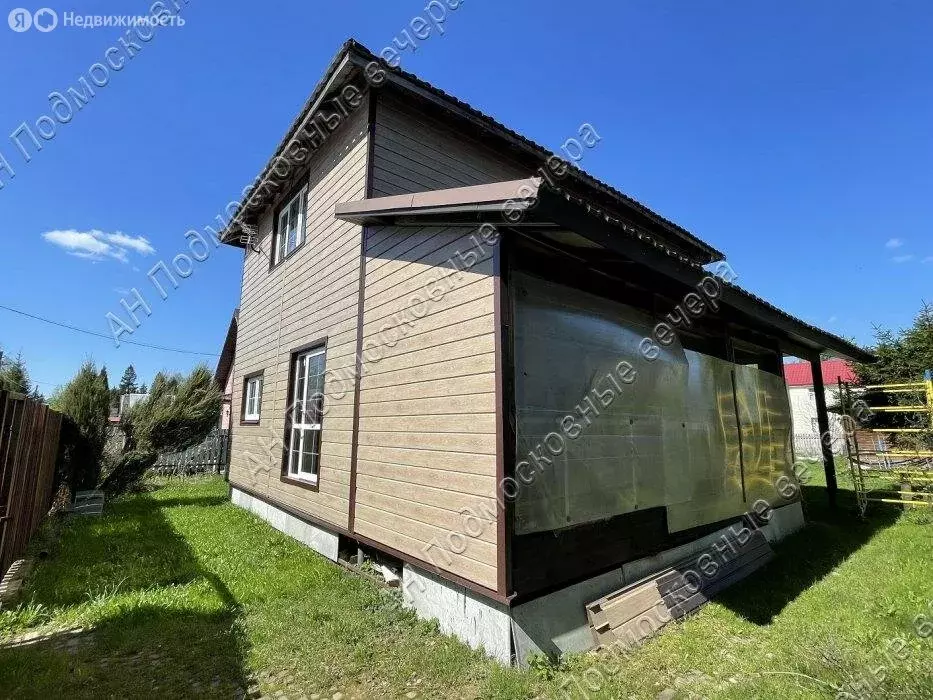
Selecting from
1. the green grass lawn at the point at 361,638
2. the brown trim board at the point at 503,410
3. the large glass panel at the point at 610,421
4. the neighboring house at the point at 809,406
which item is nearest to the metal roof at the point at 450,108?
the brown trim board at the point at 503,410

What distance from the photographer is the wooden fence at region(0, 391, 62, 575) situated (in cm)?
425

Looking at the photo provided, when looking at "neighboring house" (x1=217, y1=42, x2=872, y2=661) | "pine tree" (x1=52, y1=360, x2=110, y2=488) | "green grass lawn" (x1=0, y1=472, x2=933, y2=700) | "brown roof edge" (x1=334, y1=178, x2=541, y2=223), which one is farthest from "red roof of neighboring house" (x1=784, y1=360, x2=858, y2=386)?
"pine tree" (x1=52, y1=360, x2=110, y2=488)

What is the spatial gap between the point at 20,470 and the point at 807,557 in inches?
379

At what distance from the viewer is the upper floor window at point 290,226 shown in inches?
299

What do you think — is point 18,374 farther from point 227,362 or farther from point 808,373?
point 808,373

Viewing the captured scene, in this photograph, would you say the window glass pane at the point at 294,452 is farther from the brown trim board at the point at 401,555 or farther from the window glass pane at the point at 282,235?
the window glass pane at the point at 282,235

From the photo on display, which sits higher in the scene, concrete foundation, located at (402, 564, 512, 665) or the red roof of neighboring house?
the red roof of neighboring house

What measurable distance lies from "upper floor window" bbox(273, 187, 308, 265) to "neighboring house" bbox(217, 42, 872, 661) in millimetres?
170

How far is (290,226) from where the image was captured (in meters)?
8.20

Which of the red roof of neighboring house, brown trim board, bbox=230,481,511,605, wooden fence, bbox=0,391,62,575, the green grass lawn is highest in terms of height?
the red roof of neighboring house

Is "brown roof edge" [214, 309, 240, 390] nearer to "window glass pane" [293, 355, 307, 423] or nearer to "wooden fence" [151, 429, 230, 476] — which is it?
"wooden fence" [151, 429, 230, 476]

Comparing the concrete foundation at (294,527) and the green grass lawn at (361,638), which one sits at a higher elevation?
the concrete foundation at (294,527)

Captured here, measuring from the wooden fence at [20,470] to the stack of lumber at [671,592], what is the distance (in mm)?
5608

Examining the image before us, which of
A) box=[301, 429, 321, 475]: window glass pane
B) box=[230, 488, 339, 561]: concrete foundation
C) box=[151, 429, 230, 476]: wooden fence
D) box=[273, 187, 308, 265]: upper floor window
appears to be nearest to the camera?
box=[230, 488, 339, 561]: concrete foundation
